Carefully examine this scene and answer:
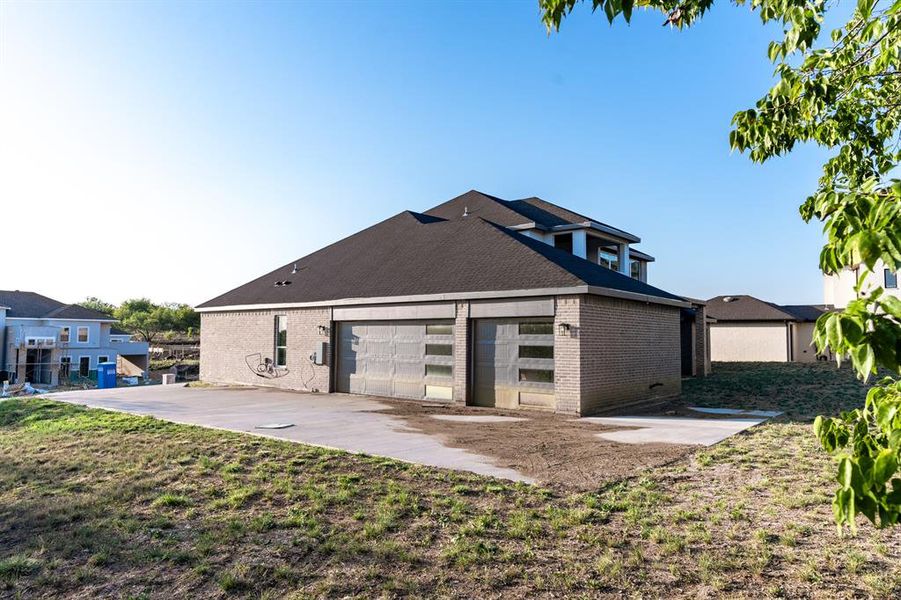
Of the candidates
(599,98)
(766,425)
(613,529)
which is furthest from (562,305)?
(613,529)

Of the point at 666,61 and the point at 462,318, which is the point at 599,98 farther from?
the point at 462,318

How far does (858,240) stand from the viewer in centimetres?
166

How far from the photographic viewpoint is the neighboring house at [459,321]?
13844mm

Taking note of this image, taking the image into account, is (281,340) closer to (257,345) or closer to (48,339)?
(257,345)

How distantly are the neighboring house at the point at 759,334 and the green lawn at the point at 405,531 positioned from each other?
101ft

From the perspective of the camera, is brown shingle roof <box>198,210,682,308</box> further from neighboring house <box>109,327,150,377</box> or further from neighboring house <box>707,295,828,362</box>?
neighboring house <box>109,327,150,377</box>

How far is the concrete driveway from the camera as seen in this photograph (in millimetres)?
8469

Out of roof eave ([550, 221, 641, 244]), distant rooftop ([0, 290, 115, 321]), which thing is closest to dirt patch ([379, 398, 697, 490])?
roof eave ([550, 221, 641, 244])

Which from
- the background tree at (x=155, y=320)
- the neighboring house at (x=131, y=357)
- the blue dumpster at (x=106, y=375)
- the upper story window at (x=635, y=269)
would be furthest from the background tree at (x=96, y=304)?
the upper story window at (x=635, y=269)

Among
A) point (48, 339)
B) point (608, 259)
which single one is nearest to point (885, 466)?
point (608, 259)

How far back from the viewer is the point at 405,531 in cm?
519

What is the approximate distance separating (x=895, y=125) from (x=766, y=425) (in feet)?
26.9

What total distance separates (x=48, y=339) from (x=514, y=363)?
4777cm

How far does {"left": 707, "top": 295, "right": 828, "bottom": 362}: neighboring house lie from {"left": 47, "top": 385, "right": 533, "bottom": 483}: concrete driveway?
2779 cm
